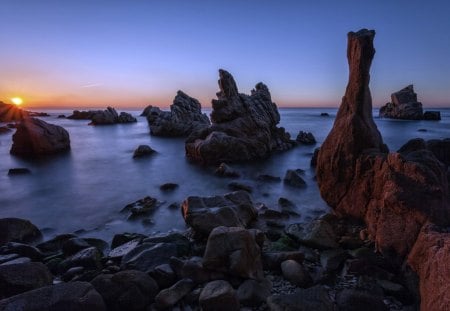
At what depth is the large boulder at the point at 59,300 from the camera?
490cm

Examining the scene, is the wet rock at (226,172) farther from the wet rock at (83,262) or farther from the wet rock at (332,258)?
the wet rock at (83,262)

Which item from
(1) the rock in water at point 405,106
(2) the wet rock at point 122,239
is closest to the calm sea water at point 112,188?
(2) the wet rock at point 122,239

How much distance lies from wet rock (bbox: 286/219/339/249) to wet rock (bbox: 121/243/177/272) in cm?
368

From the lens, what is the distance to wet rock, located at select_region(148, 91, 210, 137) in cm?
4991

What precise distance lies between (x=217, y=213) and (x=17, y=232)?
6740 mm

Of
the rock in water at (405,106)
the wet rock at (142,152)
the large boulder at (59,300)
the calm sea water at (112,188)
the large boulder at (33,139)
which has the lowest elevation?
the calm sea water at (112,188)

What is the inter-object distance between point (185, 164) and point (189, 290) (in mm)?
18945

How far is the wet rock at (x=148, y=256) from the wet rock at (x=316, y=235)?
12.1 ft

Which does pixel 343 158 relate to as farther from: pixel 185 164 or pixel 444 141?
pixel 185 164

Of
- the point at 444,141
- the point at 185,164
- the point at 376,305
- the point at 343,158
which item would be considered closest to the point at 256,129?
the point at 185,164

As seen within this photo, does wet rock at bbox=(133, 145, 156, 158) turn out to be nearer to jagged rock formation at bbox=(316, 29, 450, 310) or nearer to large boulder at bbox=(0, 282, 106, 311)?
jagged rock formation at bbox=(316, 29, 450, 310)

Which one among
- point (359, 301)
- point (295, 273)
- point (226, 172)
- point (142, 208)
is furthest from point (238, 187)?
point (359, 301)

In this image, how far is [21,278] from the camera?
5.98 m

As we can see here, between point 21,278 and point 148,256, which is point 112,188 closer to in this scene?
point 148,256
